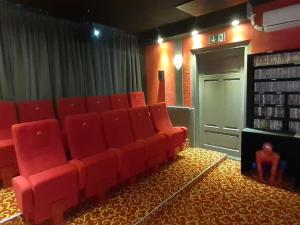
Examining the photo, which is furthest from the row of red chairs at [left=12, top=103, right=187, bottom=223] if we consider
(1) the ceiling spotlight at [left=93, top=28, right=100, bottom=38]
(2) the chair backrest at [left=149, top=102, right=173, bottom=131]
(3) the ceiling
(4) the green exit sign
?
(1) the ceiling spotlight at [left=93, top=28, right=100, bottom=38]

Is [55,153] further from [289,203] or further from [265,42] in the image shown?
[265,42]

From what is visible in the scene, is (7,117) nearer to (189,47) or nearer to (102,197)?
(102,197)

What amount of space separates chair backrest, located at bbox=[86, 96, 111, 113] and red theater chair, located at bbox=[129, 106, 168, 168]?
3.63 ft

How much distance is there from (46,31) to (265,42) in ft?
13.0

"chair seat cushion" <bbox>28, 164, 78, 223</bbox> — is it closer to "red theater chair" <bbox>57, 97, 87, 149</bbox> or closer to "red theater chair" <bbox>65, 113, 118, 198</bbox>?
"red theater chair" <bbox>65, 113, 118, 198</bbox>

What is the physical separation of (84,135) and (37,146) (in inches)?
22.5

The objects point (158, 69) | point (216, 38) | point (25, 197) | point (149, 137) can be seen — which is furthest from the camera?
point (158, 69)

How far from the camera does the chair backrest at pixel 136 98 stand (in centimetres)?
531

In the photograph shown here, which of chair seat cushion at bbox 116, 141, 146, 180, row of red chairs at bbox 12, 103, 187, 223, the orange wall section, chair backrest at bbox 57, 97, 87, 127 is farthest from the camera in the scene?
the orange wall section

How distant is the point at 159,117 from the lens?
4148 mm

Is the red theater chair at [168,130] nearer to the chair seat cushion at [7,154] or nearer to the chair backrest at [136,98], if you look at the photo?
the chair backrest at [136,98]

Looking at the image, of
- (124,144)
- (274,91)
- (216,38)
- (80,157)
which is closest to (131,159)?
(124,144)

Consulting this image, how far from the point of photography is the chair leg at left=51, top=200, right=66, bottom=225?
220cm

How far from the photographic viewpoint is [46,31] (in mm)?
4172
